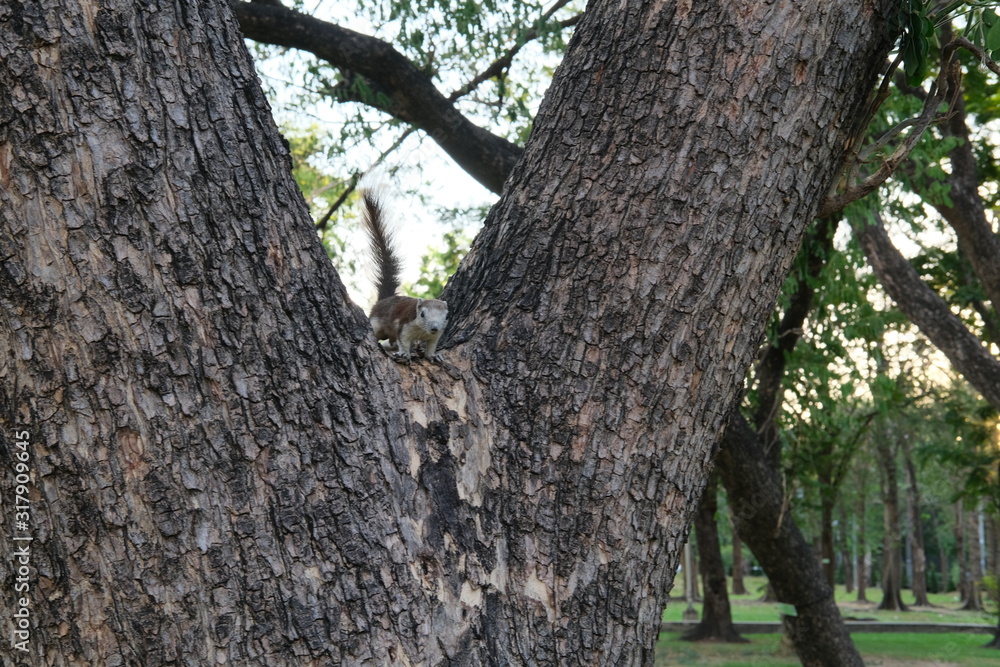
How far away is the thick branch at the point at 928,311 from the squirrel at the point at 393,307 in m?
5.46

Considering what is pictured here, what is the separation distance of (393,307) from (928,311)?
6.15 meters

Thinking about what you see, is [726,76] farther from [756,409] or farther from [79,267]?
[756,409]

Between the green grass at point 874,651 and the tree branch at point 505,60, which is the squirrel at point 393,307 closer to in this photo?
the tree branch at point 505,60

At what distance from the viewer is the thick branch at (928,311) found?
770 centimetres

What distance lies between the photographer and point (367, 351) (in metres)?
1.71

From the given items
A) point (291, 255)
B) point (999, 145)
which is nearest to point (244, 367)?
point (291, 255)

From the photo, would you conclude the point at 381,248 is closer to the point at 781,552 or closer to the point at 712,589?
the point at 781,552

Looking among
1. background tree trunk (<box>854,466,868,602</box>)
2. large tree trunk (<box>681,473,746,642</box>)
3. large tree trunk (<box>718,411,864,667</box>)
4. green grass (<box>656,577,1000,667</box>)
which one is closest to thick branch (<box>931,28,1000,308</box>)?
large tree trunk (<box>718,411,864,667</box>)

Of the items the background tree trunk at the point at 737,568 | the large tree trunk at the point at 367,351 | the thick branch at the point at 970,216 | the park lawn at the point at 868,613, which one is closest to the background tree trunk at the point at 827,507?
the park lawn at the point at 868,613

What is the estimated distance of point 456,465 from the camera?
5.72 ft

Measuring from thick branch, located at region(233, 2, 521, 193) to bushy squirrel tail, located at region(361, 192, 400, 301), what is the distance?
1.64 meters

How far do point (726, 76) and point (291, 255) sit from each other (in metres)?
1.03

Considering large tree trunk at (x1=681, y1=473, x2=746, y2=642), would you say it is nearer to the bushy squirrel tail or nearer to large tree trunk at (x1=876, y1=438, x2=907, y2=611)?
large tree trunk at (x1=876, y1=438, x2=907, y2=611)

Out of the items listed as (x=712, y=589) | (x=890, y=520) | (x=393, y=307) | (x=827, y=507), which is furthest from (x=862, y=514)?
(x=393, y=307)
